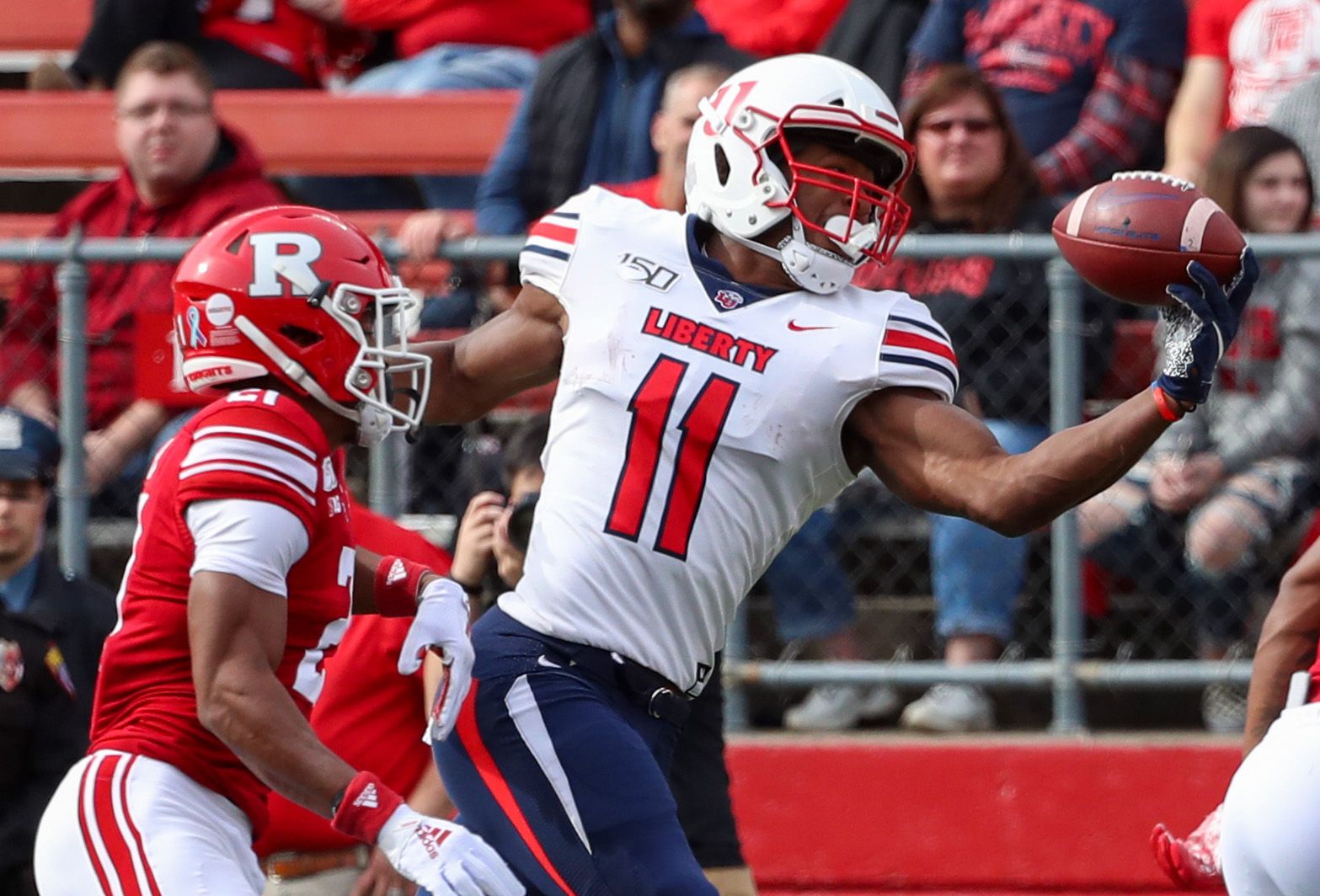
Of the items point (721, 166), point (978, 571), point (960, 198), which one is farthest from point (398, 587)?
point (960, 198)

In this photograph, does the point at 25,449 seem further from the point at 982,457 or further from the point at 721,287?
the point at 982,457

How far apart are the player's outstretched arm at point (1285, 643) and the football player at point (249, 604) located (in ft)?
4.74

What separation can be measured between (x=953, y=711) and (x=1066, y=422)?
83cm

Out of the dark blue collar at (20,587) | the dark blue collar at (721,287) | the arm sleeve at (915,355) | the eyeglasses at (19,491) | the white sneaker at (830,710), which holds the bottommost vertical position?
the white sneaker at (830,710)

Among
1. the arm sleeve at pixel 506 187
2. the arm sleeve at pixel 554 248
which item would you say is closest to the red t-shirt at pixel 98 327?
the arm sleeve at pixel 506 187

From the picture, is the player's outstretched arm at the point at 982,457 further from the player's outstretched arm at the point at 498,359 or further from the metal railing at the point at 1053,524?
the metal railing at the point at 1053,524

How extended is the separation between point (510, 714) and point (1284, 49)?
3.78 m

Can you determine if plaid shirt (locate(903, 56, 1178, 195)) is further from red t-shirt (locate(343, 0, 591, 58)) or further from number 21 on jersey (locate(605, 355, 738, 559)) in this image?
number 21 on jersey (locate(605, 355, 738, 559))

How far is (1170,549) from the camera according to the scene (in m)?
5.36

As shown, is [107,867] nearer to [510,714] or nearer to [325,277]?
[510,714]

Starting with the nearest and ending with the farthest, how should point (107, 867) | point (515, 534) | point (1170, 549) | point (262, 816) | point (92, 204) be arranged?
point (107, 867) → point (262, 816) → point (515, 534) → point (1170, 549) → point (92, 204)

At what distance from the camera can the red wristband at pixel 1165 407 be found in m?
3.19

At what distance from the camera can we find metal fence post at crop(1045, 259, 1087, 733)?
5.34 meters

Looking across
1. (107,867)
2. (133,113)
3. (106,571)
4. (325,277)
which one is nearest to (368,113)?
(133,113)
